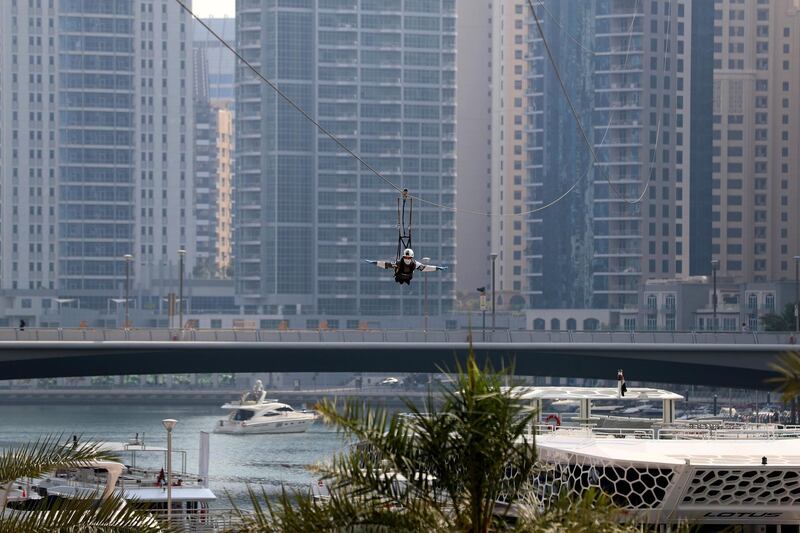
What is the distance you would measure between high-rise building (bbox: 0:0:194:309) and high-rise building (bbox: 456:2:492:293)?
1279 inches

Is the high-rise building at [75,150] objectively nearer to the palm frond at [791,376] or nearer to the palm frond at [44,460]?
the palm frond at [44,460]

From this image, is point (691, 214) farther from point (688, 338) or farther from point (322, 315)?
point (688, 338)

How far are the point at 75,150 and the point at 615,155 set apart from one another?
5498cm

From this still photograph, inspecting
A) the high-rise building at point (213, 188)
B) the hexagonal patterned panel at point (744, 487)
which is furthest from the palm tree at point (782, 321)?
the hexagonal patterned panel at point (744, 487)

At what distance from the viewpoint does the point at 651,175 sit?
146625 millimetres

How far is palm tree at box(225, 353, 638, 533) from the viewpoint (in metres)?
9.43

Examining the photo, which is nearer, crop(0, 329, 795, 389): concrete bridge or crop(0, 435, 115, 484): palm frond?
crop(0, 435, 115, 484): palm frond

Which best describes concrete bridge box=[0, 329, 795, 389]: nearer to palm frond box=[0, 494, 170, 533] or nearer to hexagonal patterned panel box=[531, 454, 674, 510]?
hexagonal patterned panel box=[531, 454, 674, 510]

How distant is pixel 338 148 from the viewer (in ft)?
495

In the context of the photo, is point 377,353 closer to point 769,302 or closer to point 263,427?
point 263,427

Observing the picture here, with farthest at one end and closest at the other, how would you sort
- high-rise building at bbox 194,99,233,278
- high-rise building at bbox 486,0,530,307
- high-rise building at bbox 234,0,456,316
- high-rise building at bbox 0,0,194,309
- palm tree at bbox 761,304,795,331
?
high-rise building at bbox 194,99,233,278, high-rise building at bbox 486,0,530,307, high-rise building at bbox 0,0,194,309, high-rise building at bbox 234,0,456,316, palm tree at bbox 761,304,795,331

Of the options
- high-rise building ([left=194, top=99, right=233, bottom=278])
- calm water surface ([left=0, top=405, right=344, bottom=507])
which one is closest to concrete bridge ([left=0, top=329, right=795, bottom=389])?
calm water surface ([left=0, top=405, right=344, bottom=507])

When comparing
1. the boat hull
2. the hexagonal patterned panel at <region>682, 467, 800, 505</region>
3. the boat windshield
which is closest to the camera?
→ the hexagonal patterned panel at <region>682, 467, 800, 505</region>

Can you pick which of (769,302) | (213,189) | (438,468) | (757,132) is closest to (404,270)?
(438,468)
